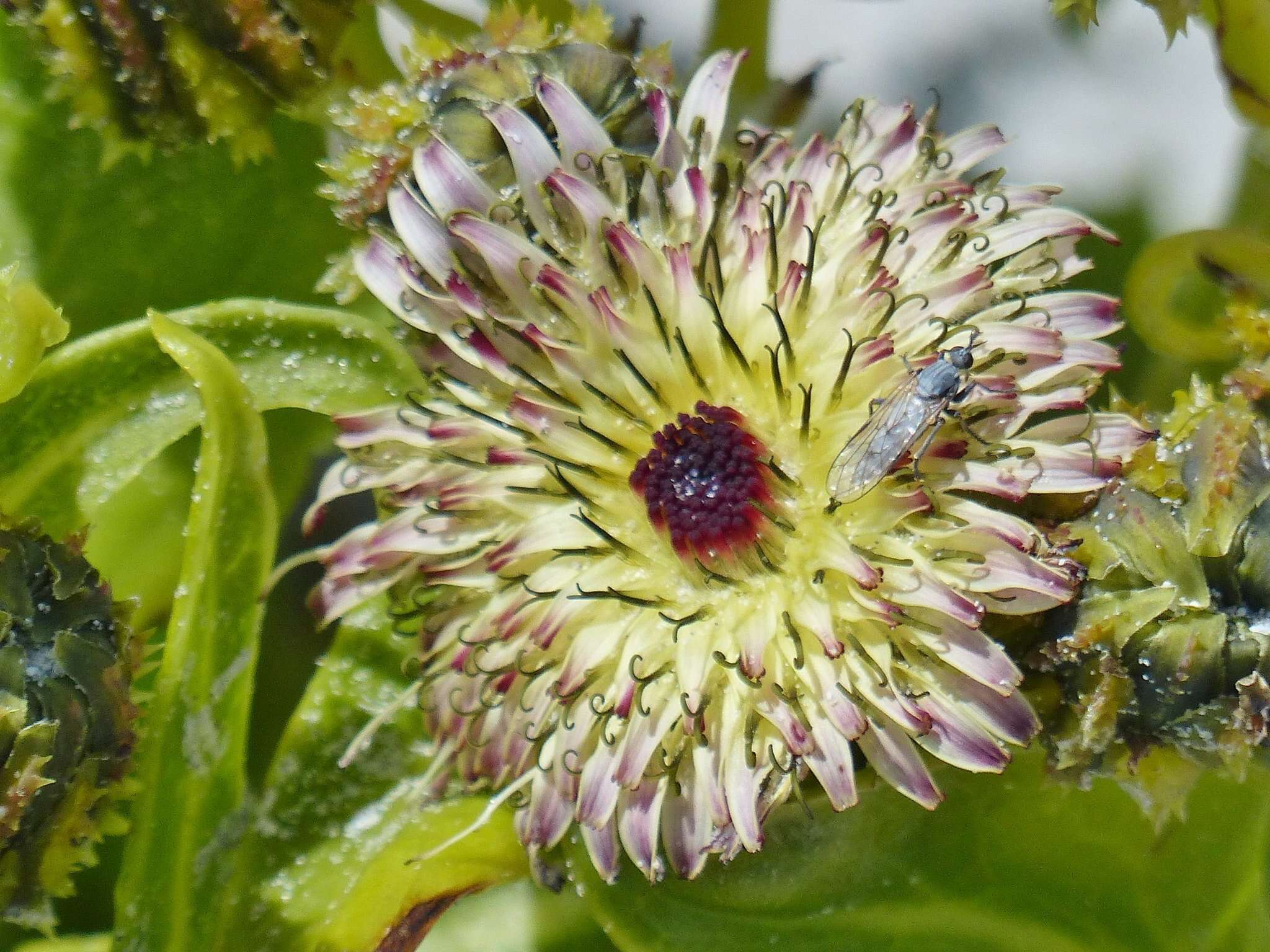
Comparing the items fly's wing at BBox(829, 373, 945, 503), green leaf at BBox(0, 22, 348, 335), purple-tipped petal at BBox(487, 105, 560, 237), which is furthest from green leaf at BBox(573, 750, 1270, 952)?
green leaf at BBox(0, 22, 348, 335)

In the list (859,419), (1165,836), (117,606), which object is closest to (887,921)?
(1165,836)

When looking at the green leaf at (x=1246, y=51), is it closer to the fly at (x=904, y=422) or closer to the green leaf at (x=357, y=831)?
the fly at (x=904, y=422)

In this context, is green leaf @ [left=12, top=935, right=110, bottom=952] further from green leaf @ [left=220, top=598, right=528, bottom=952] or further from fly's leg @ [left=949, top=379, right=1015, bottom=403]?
fly's leg @ [left=949, top=379, right=1015, bottom=403]

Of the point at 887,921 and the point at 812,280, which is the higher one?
the point at 812,280

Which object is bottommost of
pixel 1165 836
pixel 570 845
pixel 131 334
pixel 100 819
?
pixel 1165 836

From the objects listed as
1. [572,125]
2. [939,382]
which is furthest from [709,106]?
[939,382]

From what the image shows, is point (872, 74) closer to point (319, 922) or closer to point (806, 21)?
point (806, 21)

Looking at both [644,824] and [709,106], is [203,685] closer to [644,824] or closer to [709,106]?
[644,824]
